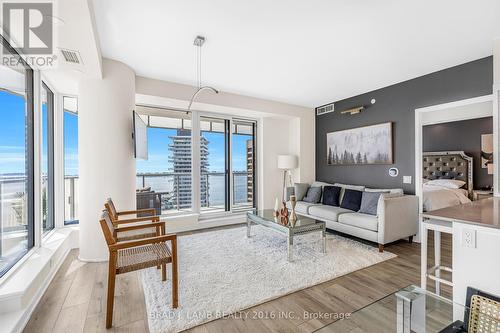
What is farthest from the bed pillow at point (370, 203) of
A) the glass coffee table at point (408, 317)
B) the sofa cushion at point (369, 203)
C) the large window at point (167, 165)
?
the large window at point (167, 165)

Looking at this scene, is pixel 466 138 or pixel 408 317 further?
pixel 466 138

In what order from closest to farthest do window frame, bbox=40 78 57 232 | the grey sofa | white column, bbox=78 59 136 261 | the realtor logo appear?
the realtor logo, white column, bbox=78 59 136 261, the grey sofa, window frame, bbox=40 78 57 232

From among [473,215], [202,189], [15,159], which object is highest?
[15,159]

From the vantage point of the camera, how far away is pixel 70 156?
12.1 feet

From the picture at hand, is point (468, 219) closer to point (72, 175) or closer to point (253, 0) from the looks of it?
point (253, 0)

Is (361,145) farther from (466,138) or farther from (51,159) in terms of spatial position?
(51,159)

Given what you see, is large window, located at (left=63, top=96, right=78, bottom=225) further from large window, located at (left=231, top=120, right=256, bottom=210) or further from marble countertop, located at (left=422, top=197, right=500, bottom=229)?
marble countertop, located at (left=422, top=197, right=500, bottom=229)

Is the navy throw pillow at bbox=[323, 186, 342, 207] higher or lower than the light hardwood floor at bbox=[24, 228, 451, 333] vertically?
higher

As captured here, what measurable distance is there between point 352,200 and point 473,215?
96.4 inches

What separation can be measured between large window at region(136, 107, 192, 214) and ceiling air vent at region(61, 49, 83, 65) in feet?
5.99

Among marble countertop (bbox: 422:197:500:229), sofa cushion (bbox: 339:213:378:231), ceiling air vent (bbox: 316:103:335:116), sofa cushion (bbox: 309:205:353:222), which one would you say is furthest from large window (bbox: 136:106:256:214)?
marble countertop (bbox: 422:197:500:229)

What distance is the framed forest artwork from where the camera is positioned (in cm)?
419

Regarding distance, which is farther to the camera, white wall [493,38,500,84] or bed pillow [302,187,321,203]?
bed pillow [302,187,321,203]

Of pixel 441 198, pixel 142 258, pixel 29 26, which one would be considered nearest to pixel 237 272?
pixel 142 258
